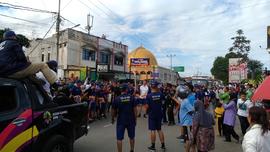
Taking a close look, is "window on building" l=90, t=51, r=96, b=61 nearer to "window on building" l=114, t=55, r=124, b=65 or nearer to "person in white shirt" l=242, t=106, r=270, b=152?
"window on building" l=114, t=55, r=124, b=65

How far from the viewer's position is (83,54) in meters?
41.0

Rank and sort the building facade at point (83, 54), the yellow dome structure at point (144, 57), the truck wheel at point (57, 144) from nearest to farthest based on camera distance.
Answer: the truck wheel at point (57, 144)
the building facade at point (83, 54)
the yellow dome structure at point (144, 57)

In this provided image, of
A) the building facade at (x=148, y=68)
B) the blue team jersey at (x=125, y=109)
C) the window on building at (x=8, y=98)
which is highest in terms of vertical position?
the building facade at (x=148, y=68)

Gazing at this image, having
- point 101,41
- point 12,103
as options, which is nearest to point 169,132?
point 12,103

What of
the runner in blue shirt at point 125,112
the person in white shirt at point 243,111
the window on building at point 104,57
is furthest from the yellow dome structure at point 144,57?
the runner in blue shirt at point 125,112

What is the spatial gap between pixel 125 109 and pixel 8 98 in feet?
11.1

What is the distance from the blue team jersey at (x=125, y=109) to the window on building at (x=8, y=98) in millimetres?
3247

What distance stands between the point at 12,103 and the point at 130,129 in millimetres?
3529

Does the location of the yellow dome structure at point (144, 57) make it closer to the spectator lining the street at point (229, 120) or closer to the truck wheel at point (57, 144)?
the spectator lining the street at point (229, 120)

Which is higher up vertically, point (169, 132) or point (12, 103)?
point (12, 103)

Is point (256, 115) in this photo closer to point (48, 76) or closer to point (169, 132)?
point (48, 76)

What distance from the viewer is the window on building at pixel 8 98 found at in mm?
5245

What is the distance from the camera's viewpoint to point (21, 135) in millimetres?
5199

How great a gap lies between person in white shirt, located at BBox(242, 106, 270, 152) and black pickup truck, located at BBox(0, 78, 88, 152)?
10.1 ft
